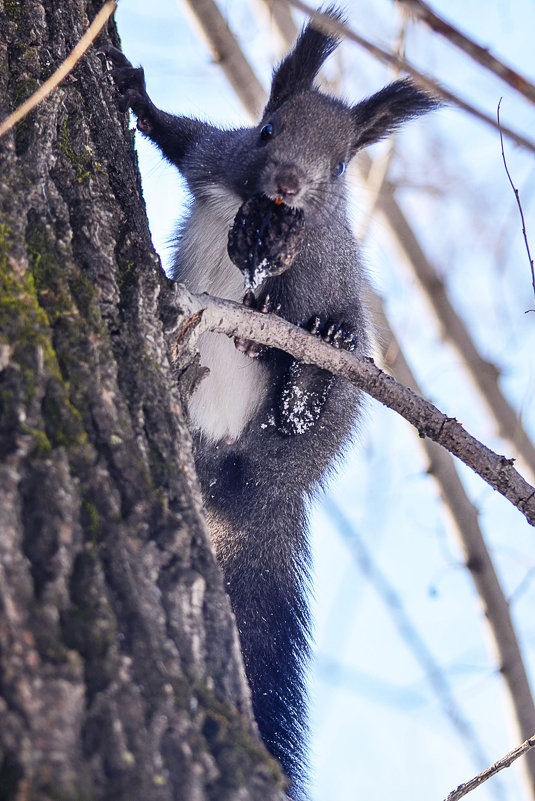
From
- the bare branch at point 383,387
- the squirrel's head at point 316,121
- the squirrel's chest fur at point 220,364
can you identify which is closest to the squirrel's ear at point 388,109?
the squirrel's head at point 316,121

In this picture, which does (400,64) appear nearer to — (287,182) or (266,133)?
(287,182)

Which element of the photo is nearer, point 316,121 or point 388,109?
point 316,121

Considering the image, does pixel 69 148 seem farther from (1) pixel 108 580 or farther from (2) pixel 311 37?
(2) pixel 311 37

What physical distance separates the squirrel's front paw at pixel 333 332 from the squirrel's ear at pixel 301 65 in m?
0.79

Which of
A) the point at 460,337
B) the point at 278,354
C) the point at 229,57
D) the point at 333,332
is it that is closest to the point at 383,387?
the point at 333,332

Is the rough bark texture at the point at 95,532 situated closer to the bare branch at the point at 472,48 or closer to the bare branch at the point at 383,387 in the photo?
the bare branch at the point at 383,387

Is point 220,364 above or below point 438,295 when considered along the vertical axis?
below

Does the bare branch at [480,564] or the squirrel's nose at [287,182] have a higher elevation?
the squirrel's nose at [287,182]

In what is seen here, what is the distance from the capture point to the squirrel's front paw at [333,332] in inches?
100

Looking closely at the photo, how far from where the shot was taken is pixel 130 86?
8.59ft

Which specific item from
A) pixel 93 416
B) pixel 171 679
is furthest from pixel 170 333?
pixel 171 679

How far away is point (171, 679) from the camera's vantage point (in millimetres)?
1039

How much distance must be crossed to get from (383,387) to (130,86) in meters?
1.37

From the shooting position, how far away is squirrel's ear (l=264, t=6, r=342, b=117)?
275 cm
